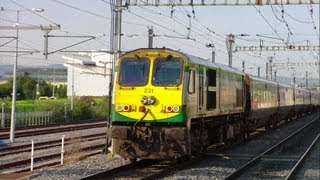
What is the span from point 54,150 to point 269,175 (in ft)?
43.2

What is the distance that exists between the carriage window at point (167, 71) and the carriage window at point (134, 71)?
308mm

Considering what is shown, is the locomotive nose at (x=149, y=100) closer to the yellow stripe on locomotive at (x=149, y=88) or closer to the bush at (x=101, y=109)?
the yellow stripe on locomotive at (x=149, y=88)

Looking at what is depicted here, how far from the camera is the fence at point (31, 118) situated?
4722 centimetres

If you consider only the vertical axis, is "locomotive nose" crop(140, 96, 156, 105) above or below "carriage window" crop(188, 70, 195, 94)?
below

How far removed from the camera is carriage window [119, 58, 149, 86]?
16562 millimetres

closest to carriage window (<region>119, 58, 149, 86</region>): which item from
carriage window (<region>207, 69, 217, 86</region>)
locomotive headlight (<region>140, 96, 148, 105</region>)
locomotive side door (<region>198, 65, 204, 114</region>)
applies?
locomotive headlight (<region>140, 96, 148, 105</region>)

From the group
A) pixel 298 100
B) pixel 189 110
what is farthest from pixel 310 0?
pixel 298 100

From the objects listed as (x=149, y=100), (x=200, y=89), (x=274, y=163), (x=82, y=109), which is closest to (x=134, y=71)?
(x=149, y=100)

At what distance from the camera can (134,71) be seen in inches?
660

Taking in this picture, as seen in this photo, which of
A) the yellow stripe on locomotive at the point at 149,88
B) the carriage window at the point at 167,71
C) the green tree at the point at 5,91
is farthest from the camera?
the green tree at the point at 5,91

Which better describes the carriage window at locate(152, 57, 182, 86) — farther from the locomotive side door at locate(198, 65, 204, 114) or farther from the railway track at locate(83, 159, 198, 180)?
the railway track at locate(83, 159, 198, 180)

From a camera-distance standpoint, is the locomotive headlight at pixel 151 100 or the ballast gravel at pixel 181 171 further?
the locomotive headlight at pixel 151 100

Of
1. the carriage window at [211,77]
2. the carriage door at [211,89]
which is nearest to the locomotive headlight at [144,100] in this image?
the carriage door at [211,89]

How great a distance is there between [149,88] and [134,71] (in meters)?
0.83
